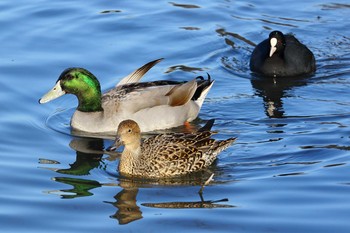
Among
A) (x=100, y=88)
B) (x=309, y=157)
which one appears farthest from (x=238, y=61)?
(x=309, y=157)

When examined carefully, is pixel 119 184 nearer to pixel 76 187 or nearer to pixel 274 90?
pixel 76 187

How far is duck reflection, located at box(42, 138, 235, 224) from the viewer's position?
9.83 m

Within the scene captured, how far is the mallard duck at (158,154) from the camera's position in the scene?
10758mm

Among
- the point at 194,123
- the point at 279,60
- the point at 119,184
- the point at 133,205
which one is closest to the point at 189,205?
the point at 133,205

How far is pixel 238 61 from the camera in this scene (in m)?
15.6

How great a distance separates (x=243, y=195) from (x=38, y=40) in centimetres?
649

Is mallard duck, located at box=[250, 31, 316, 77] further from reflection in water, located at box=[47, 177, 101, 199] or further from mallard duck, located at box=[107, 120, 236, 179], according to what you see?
reflection in water, located at box=[47, 177, 101, 199]

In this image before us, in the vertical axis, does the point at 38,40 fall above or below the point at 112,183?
above

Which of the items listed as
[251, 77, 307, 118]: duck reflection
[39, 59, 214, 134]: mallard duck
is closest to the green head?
[39, 59, 214, 134]: mallard duck

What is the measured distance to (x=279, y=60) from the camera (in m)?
15.3

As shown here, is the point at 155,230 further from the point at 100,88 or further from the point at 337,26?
the point at 337,26

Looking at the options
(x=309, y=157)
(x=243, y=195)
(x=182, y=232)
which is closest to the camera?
(x=182, y=232)

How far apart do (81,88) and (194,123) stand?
60.5 inches

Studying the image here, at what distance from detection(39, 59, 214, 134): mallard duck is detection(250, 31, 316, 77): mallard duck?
2.19m
